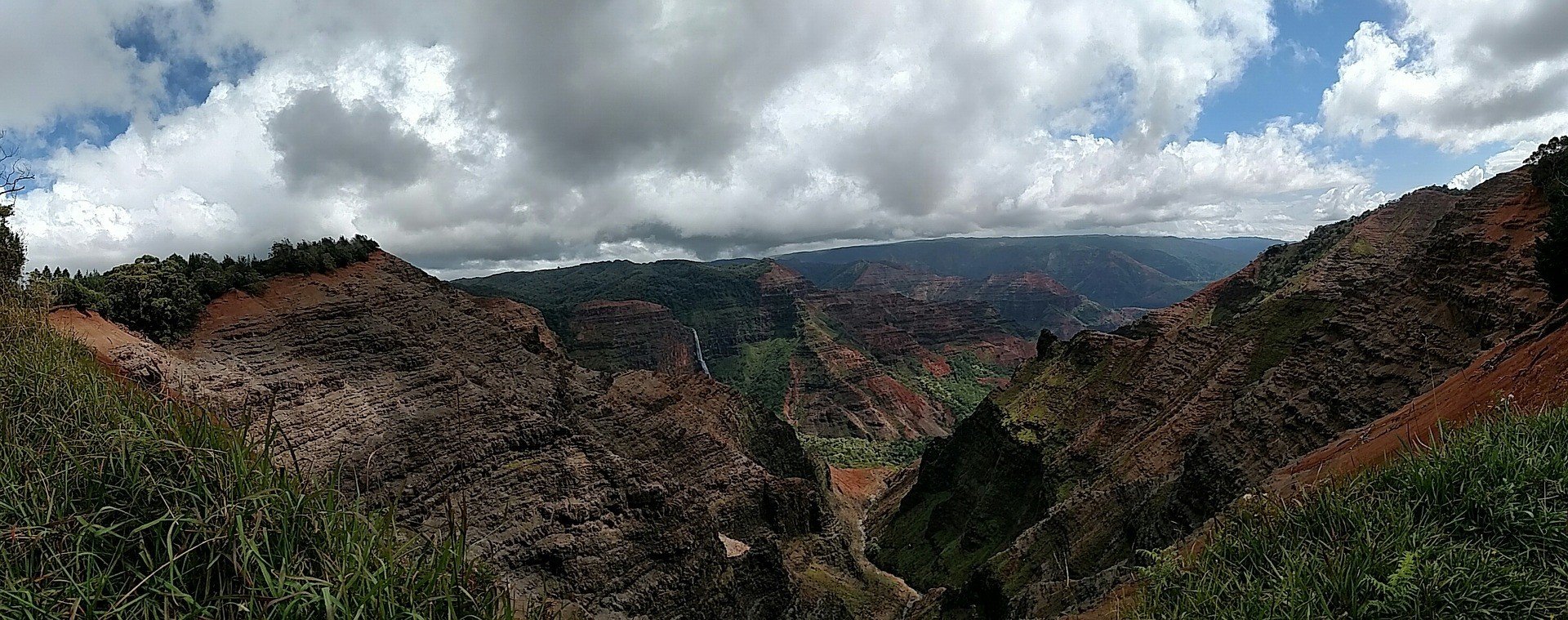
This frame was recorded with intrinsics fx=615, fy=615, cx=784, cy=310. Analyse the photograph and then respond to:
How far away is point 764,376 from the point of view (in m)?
179

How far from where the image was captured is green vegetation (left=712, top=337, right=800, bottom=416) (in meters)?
161

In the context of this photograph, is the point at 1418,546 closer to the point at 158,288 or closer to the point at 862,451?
the point at 158,288

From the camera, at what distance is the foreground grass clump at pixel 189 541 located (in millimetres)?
4902

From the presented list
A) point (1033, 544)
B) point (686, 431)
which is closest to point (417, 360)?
point (686, 431)

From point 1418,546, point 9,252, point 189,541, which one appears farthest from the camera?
point 9,252

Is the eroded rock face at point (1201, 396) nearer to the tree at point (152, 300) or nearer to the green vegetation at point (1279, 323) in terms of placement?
the green vegetation at point (1279, 323)

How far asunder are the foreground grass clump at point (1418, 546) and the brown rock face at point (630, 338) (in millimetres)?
164492

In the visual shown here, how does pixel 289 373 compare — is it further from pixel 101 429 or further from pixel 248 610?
pixel 248 610

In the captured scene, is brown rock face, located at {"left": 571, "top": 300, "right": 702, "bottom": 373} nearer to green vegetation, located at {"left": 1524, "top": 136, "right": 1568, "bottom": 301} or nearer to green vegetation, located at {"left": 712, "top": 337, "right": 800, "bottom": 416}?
green vegetation, located at {"left": 712, "top": 337, "right": 800, "bottom": 416}

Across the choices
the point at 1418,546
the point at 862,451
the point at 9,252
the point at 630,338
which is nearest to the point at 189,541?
the point at 1418,546

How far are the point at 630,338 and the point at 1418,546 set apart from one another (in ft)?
606

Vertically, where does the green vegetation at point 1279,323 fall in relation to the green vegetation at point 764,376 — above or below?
above

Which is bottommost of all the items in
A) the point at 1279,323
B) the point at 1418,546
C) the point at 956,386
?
the point at 956,386

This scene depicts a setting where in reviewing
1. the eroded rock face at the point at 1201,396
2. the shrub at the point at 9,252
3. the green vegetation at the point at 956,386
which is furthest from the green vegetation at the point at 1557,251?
the green vegetation at the point at 956,386
